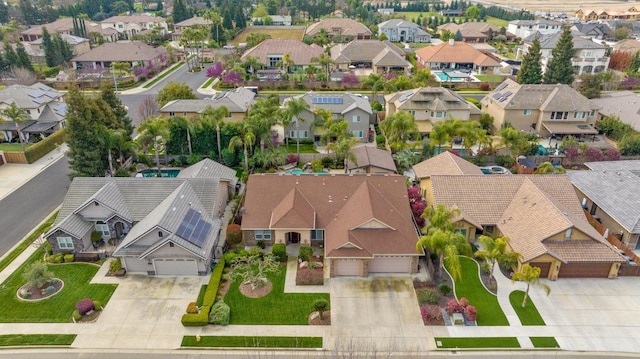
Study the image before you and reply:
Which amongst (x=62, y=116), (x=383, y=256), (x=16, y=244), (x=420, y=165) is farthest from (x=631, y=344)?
(x=62, y=116)

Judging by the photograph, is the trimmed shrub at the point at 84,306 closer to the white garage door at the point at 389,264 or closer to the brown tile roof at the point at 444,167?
the white garage door at the point at 389,264

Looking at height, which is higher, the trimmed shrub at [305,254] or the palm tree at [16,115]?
the palm tree at [16,115]

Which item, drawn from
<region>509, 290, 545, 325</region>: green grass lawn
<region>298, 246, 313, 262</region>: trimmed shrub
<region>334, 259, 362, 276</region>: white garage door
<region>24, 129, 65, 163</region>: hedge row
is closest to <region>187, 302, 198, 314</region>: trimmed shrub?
<region>298, 246, 313, 262</region>: trimmed shrub

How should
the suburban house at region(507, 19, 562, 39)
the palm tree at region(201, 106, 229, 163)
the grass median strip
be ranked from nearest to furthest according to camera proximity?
1. the palm tree at region(201, 106, 229, 163)
2. the grass median strip
3. the suburban house at region(507, 19, 562, 39)

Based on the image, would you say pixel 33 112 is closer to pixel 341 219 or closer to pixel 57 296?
pixel 57 296

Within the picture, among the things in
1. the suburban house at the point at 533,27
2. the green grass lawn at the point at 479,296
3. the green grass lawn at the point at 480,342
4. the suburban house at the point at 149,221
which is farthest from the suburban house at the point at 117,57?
the suburban house at the point at 533,27

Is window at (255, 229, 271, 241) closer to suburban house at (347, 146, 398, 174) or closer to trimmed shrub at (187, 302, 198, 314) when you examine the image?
trimmed shrub at (187, 302, 198, 314)

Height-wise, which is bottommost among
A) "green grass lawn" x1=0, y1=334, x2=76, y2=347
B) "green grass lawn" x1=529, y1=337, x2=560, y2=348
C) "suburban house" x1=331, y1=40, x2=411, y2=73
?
"green grass lawn" x1=0, y1=334, x2=76, y2=347
